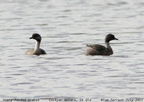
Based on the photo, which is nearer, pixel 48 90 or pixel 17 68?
pixel 48 90

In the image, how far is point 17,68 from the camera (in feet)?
82.8

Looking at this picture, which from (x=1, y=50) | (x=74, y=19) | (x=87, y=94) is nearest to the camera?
(x=87, y=94)

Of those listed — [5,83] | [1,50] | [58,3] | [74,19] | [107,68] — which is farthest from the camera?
[58,3]

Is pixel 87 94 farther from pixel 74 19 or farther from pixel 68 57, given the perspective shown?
pixel 74 19

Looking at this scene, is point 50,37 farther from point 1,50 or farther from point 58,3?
point 58,3

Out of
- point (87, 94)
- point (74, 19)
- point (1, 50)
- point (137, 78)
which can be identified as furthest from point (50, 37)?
point (87, 94)

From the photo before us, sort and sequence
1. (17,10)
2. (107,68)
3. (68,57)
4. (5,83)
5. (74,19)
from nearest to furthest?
(5,83)
(107,68)
(68,57)
(74,19)
(17,10)

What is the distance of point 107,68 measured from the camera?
2491 centimetres

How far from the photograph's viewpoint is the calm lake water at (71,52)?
68.5 ft

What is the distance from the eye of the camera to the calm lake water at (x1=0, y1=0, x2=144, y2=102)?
2088 cm

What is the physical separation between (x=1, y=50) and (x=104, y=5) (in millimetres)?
21552

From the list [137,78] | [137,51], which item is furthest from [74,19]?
[137,78]

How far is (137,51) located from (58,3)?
23639 millimetres

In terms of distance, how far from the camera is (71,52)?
96.5 ft
